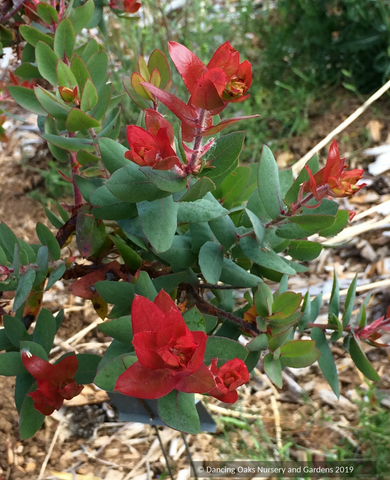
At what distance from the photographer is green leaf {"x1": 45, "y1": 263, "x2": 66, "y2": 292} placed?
730 mm

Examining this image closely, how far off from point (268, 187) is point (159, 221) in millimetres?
181

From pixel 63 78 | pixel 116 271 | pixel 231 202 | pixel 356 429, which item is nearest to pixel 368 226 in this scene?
pixel 356 429

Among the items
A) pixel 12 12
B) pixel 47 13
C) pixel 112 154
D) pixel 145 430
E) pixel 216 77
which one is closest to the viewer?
pixel 216 77

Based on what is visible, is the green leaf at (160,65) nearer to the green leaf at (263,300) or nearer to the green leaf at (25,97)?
the green leaf at (25,97)

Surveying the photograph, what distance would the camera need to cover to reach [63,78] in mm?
730

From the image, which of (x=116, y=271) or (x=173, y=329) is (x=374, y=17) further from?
(x=173, y=329)

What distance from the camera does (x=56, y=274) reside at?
2.43ft

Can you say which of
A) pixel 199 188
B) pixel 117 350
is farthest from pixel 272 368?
pixel 199 188

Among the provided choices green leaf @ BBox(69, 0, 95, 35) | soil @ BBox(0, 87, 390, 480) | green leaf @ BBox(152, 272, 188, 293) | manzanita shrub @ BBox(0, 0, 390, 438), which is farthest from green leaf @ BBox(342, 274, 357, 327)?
green leaf @ BBox(69, 0, 95, 35)

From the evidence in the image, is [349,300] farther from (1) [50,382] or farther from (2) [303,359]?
(1) [50,382]

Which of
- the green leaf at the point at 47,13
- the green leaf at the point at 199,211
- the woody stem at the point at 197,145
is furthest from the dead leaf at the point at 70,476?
the green leaf at the point at 47,13

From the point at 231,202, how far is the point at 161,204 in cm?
27

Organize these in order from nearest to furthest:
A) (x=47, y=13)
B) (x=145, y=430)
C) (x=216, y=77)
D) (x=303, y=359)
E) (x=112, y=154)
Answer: (x=216, y=77), (x=112, y=154), (x=303, y=359), (x=47, y=13), (x=145, y=430)

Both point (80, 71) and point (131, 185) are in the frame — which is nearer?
point (131, 185)
